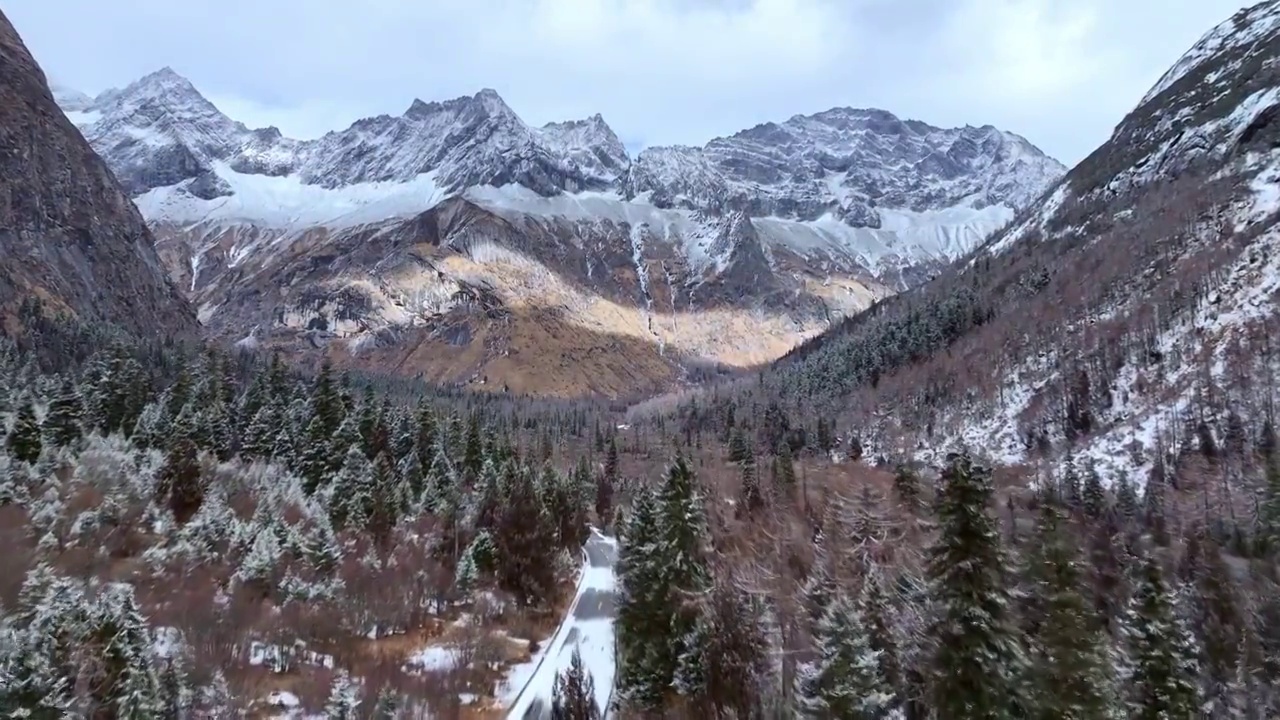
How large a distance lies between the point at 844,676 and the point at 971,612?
3212mm

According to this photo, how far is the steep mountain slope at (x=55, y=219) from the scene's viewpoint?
160125 mm

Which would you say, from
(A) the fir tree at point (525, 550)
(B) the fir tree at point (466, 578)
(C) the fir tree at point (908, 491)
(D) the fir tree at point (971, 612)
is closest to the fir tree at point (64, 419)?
(B) the fir tree at point (466, 578)

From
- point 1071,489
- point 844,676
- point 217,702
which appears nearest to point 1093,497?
point 1071,489

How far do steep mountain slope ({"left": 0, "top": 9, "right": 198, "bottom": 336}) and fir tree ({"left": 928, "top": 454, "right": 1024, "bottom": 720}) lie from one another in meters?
180

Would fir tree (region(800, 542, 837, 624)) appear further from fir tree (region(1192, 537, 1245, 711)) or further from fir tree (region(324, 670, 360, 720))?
fir tree (region(1192, 537, 1245, 711))

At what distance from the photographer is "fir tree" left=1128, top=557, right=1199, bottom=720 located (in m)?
22.8

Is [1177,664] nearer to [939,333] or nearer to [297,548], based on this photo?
[297,548]

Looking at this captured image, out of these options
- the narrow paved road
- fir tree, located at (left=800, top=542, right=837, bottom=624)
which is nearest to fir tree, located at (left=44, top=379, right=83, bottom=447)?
the narrow paved road

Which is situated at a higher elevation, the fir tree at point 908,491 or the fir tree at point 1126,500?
the fir tree at point 908,491

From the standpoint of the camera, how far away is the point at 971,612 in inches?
556

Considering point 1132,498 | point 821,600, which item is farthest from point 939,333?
point 821,600

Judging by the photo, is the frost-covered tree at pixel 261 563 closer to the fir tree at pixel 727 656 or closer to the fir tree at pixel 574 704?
the fir tree at pixel 574 704

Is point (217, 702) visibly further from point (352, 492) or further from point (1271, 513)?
point (1271, 513)

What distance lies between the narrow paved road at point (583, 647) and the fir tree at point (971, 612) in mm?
10308
